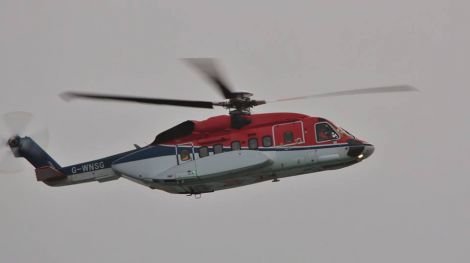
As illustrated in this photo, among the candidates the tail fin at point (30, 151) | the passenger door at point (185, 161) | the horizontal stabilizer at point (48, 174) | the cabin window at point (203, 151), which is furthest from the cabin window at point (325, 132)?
the tail fin at point (30, 151)

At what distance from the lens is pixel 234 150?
30016mm

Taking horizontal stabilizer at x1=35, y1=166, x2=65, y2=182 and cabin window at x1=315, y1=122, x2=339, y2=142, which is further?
horizontal stabilizer at x1=35, y1=166, x2=65, y2=182

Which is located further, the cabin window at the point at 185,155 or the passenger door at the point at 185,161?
the cabin window at the point at 185,155

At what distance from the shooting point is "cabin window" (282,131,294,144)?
97.8 feet

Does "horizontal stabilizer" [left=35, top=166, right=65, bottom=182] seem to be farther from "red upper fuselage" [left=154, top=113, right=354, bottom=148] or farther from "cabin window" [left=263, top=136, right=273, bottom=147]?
"cabin window" [left=263, top=136, right=273, bottom=147]

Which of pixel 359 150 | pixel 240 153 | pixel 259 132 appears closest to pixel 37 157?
pixel 240 153

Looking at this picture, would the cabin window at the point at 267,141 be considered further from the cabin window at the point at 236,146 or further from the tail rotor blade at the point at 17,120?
the tail rotor blade at the point at 17,120

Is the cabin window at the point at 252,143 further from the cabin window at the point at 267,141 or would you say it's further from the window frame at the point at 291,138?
the window frame at the point at 291,138

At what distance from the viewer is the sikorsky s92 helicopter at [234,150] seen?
96.6 feet

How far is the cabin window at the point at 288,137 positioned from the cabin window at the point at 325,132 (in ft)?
2.74

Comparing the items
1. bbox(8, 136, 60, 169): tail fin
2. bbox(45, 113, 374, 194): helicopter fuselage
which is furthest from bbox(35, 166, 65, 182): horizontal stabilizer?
bbox(45, 113, 374, 194): helicopter fuselage

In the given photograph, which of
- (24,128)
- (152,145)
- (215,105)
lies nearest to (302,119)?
(215,105)

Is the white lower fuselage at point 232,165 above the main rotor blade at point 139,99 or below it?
below

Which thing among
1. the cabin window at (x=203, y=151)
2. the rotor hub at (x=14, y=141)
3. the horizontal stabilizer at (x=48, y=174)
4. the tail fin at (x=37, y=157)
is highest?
the rotor hub at (x=14, y=141)
